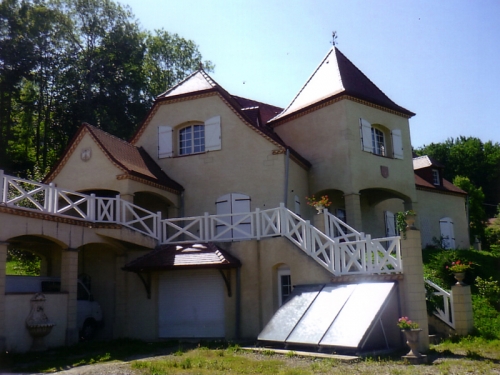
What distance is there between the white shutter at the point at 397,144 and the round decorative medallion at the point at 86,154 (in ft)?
39.7

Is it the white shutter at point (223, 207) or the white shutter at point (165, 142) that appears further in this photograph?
the white shutter at point (165, 142)

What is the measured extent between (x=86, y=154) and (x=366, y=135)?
10.7m

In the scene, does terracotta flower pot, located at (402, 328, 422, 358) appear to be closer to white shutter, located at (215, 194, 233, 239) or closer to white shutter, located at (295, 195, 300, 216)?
white shutter, located at (295, 195, 300, 216)

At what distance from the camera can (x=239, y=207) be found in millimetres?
20719

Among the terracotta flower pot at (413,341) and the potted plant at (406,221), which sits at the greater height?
the potted plant at (406,221)

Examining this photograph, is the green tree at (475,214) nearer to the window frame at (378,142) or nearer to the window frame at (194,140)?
the window frame at (378,142)

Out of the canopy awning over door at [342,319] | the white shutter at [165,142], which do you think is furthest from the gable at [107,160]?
the canopy awning over door at [342,319]

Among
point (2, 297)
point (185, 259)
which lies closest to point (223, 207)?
point (185, 259)

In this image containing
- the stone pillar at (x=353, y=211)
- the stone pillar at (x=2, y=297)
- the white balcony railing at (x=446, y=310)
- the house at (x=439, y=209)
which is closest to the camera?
the stone pillar at (x=2, y=297)

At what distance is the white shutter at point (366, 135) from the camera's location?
21.9 metres

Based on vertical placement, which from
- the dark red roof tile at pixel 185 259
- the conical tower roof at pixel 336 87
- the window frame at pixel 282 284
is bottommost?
the window frame at pixel 282 284

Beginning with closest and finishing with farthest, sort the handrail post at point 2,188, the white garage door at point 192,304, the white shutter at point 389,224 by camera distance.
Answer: the handrail post at point 2,188 → the white garage door at point 192,304 → the white shutter at point 389,224

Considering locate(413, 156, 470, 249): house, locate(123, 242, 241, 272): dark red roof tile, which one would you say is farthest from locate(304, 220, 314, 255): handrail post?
locate(413, 156, 470, 249): house

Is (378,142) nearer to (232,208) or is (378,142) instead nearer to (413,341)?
(232,208)
